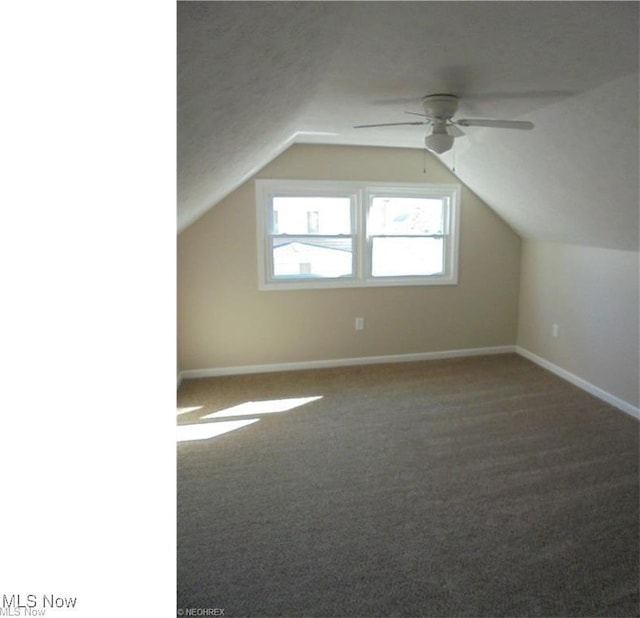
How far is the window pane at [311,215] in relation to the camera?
457 cm

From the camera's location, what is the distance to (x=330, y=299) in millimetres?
4797

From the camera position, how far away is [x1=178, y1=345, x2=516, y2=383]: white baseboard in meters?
4.62

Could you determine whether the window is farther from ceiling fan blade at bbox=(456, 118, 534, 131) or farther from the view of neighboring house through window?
ceiling fan blade at bbox=(456, 118, 534, 131)

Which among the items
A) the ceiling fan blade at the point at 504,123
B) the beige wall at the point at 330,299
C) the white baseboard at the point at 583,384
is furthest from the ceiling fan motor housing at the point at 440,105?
the white baseboard at the point at 583,384

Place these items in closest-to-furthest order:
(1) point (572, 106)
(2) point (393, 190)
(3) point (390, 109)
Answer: (1) point (572, 106) < (3) point (390, 109) < (2) point (393, 190)

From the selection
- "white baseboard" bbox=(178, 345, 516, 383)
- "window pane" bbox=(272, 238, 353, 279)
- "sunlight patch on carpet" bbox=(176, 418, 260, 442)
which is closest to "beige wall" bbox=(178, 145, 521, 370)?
"white baseboard" bbox=(178, 345, 516, 383)

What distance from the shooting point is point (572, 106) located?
105 inches

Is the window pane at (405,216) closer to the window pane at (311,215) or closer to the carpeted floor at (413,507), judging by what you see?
the window pane at (311,215)

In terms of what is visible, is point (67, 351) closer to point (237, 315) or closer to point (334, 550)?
point (334, 550)

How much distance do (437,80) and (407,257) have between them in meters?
2.68

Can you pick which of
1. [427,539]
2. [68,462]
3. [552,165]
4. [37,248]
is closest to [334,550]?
[427,539]

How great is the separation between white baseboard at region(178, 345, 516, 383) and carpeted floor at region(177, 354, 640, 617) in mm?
588

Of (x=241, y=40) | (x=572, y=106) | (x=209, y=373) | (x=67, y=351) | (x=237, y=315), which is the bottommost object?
(x=209, y=373)

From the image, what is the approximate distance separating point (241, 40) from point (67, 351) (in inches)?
42.4
